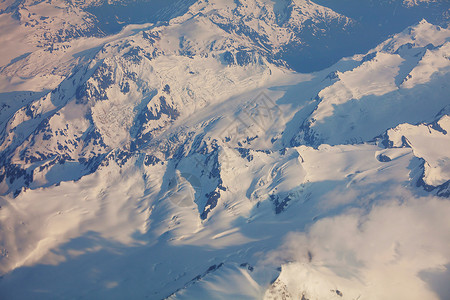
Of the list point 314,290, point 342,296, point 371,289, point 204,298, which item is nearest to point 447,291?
point 371,289

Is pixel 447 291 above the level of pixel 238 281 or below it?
below

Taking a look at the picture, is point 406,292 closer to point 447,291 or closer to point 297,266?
point 447,291

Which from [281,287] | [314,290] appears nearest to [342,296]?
[314,290]

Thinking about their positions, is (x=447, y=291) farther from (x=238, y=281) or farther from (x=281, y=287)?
(x=238, y=281)

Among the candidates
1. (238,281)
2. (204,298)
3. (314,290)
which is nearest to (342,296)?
(314,290)

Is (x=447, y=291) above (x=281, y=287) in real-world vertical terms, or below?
below

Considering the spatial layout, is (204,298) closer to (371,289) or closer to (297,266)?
(297,266)

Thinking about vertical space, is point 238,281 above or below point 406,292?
above
